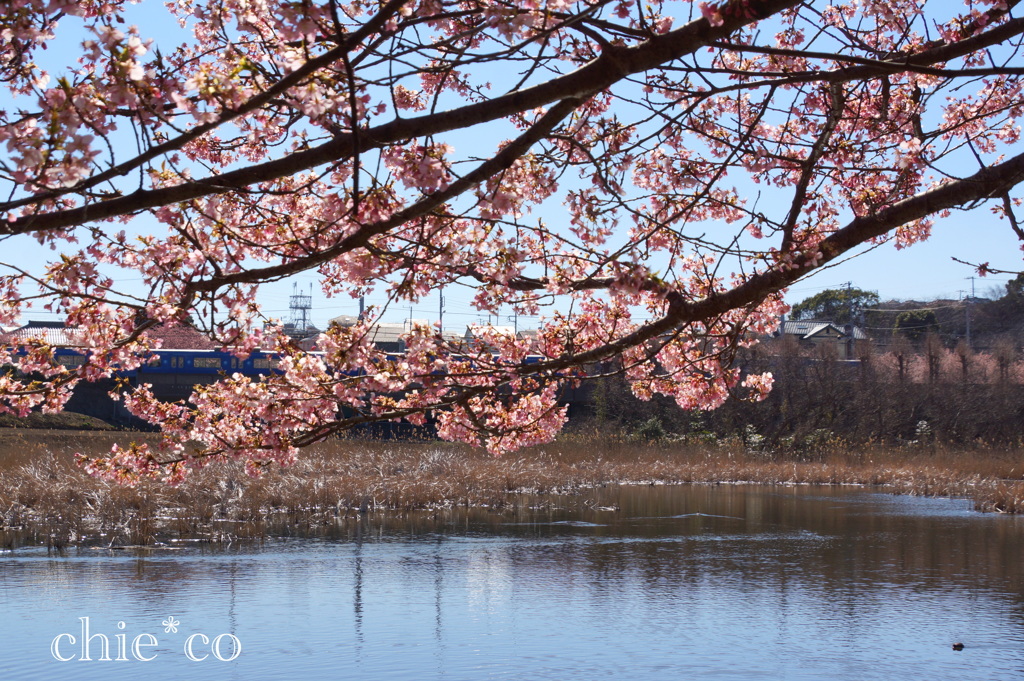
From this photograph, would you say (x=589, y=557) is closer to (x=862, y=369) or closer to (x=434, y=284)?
(x=434, y=284)

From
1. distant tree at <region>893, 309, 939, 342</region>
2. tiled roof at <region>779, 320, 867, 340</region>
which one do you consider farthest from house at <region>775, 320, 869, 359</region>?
distant tree at <region>893, 309, 939, 342</region>

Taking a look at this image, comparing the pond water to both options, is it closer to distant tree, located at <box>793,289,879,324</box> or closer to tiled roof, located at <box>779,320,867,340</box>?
tiled roof, located at <box>779,320,867,340</box>

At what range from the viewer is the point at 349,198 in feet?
14.8

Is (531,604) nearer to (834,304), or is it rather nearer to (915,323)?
(915,323)

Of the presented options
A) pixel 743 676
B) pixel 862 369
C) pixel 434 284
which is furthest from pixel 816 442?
pixel 434 284

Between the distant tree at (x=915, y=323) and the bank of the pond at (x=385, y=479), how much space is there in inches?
1579

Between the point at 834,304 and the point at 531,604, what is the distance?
68.9 m

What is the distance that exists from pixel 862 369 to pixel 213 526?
2666 centimetres

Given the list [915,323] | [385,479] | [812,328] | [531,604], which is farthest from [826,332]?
[531,604]

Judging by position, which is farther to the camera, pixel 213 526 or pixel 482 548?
pixel 213 526

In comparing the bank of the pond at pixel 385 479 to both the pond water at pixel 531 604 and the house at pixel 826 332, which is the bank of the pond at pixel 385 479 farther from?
the house at pixel 826 332

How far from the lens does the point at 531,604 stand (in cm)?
1062

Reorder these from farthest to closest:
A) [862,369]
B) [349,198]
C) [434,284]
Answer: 1. [862,369]
2. [434,284]
3. [349,198]

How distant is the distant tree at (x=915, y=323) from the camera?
214ft
